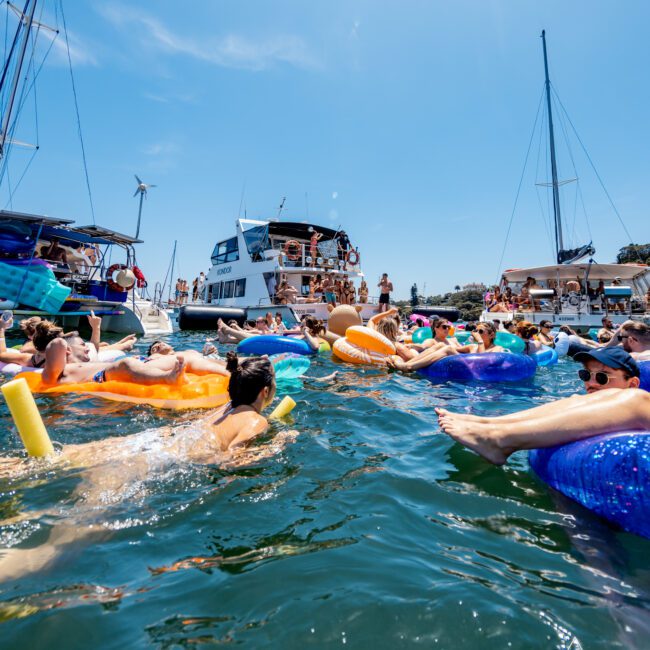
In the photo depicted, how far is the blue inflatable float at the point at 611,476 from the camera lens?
2123mm

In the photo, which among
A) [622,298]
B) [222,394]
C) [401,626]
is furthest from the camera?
[622,298]

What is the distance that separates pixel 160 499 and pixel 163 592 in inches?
33.7

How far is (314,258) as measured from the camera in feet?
63.9

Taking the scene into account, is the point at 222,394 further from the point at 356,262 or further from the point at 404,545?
the point at 356,262

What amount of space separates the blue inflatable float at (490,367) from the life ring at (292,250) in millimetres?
13139

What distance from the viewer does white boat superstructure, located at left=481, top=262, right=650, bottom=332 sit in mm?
17766

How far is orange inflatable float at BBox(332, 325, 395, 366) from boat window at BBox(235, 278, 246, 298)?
12.8 m

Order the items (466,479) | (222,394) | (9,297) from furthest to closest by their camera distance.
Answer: (9,297) < (222,394) < (466,479)

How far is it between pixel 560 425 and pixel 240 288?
63.5ft

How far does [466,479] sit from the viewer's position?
2.97 metres

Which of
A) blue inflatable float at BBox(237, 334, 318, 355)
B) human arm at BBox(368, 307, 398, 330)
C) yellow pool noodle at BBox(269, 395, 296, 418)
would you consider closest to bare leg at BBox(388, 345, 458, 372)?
human arm at BBox(368, 307, 398, 330)

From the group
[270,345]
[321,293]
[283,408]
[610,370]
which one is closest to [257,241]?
[321,293]

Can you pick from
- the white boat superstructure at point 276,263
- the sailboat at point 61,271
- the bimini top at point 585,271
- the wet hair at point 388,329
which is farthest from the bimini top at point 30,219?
the bimini top at point 585,271

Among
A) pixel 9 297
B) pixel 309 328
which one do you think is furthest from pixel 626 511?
pixel 9 297
